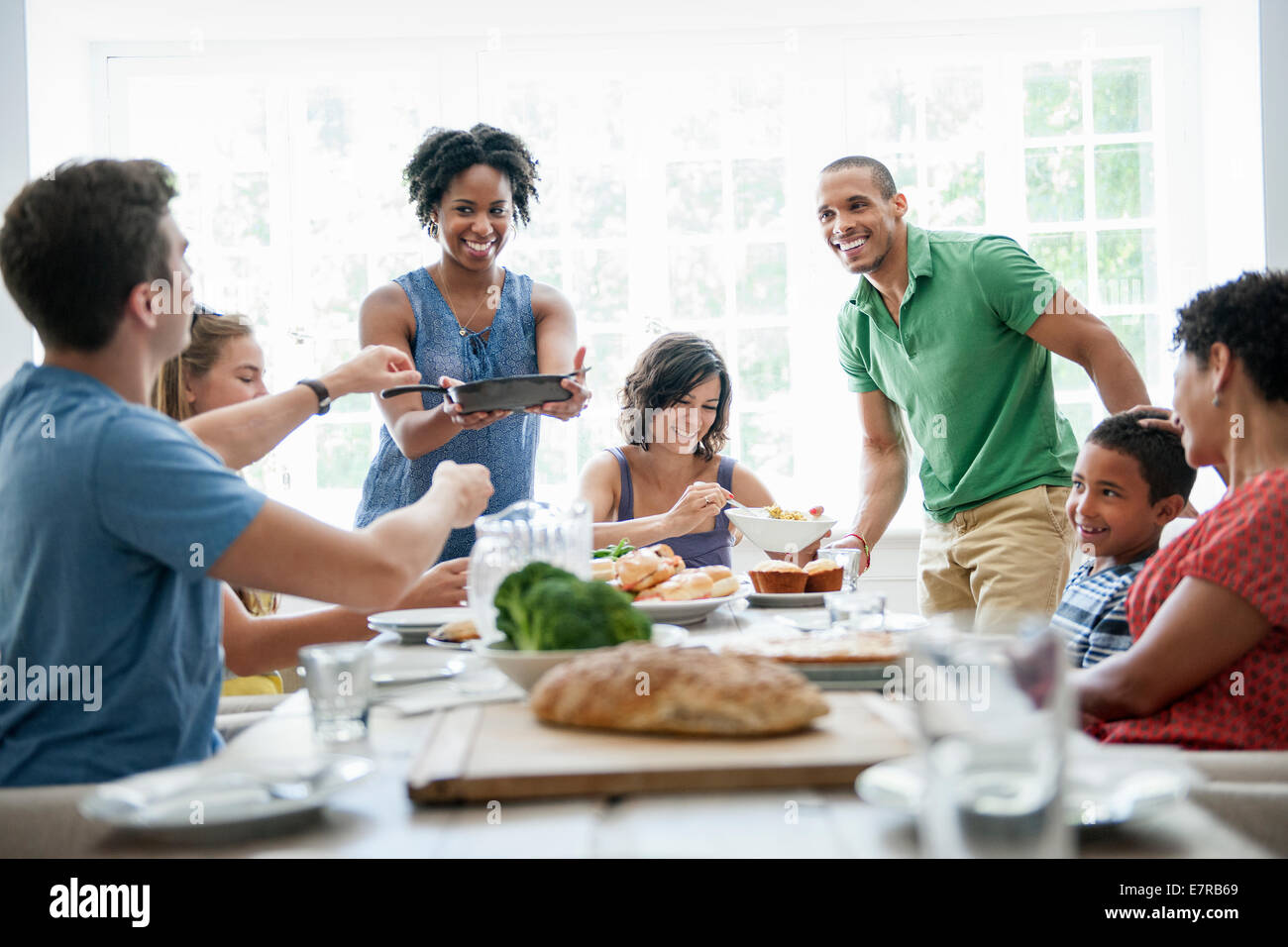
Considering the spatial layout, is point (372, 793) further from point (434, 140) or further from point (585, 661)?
point (434, 140)

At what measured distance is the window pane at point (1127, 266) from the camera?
15.3 ft

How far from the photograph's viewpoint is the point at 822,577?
89.4 inches

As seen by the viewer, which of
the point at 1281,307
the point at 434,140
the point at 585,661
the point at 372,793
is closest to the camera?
the point at 372,793

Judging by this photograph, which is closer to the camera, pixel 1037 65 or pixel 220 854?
pixel 220 854

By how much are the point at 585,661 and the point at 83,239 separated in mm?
748

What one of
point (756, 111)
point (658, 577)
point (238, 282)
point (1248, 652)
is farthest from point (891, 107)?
point (1248, 652)

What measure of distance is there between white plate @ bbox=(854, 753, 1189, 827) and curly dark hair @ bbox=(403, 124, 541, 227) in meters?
2.26

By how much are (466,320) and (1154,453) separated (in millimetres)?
1710

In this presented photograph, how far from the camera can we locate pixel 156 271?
1253 millimetres

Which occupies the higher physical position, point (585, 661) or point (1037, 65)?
point (1037, 65)

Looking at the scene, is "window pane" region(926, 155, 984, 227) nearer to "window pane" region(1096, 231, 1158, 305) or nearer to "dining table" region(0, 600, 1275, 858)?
"window pane" region(1096, 231, 1158, 305)

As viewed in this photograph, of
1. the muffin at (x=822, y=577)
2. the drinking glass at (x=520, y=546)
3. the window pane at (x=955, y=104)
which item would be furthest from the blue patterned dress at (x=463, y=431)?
the window pane at (x=955, y=104)
